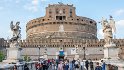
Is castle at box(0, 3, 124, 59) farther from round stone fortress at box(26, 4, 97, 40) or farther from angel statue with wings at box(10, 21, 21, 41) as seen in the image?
angel statue with wings at box(10, 21, 21, 41)

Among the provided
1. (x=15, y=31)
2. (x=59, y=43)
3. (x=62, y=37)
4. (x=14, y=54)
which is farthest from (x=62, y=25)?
(x=14, y=54)

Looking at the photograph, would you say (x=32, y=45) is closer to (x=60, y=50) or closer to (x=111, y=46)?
(x=60, y=50)

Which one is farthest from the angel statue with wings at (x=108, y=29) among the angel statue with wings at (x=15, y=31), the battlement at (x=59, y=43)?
the battlement at (x=59, y=43)

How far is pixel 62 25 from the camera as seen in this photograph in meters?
77.2

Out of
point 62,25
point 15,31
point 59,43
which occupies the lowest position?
point 15,31

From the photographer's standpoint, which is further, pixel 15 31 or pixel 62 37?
pixel 62 37

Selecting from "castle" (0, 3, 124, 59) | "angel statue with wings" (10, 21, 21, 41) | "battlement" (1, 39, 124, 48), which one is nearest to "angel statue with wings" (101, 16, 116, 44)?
"angel statue with wings" (10, 21, 21, 41)

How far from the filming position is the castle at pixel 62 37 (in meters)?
68.8

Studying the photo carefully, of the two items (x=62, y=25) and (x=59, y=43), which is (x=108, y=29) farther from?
(x=62, y=25)

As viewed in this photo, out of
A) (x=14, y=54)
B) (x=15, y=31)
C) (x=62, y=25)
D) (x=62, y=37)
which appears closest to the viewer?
(x=14, y=54)

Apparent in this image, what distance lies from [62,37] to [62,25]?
4.39 metres

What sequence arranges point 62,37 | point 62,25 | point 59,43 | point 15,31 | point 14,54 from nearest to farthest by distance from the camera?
point 14,54 → point 15,31 → point 59,43 → point 62,37 → point 62,25

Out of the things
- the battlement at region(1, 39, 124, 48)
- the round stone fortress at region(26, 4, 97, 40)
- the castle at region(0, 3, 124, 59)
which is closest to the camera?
the castle at region(0, 3, 124, 59)

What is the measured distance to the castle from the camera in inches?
2707
